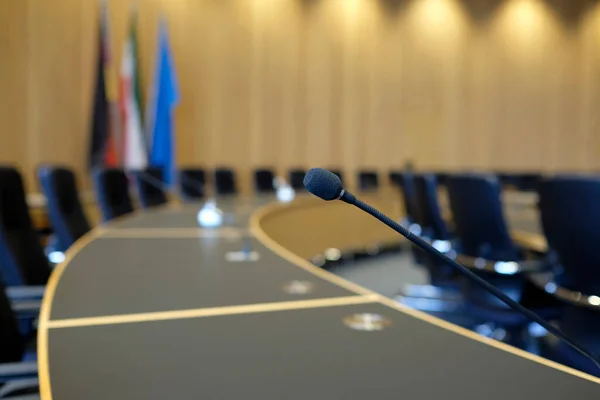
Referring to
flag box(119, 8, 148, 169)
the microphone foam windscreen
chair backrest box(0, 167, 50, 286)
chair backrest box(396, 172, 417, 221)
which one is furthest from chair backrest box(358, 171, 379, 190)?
the microphone foam windscreen

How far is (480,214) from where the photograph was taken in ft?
9.91

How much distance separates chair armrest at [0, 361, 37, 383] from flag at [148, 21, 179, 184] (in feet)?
19.7

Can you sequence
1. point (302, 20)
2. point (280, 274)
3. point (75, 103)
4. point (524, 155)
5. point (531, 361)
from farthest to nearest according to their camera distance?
1. point (524, 155)
2. point (302, 20)
3. point (75, 103)
4. point (280, 274)
5. point (531, 361)

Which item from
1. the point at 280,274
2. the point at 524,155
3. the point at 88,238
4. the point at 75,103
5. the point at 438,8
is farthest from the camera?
the point at 524,155

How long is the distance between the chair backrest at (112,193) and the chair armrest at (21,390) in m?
2.42

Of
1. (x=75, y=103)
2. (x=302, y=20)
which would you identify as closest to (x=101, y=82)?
(x=75, y=103)

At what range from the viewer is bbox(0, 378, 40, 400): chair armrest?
127cm

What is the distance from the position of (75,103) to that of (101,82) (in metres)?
0.72

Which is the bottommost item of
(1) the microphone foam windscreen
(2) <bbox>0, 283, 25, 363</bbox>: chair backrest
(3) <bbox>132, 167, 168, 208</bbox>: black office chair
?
(3) <bbox>132, 167, 168, 208</bbox>: black office chair

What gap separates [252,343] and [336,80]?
8790mm

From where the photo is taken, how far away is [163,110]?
7227 mm

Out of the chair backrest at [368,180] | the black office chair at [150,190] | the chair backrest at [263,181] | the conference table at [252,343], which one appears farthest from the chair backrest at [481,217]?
the chair backrest at [368,180]

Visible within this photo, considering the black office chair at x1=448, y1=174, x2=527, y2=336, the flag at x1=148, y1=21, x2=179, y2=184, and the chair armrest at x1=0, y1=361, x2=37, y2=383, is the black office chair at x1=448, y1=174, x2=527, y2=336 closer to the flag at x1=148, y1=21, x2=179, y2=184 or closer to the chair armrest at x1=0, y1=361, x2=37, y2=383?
the chair armrest at x1=0, y1=361, x2=37, y2=383

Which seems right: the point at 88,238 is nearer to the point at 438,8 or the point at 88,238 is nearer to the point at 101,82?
the point at 101,82
